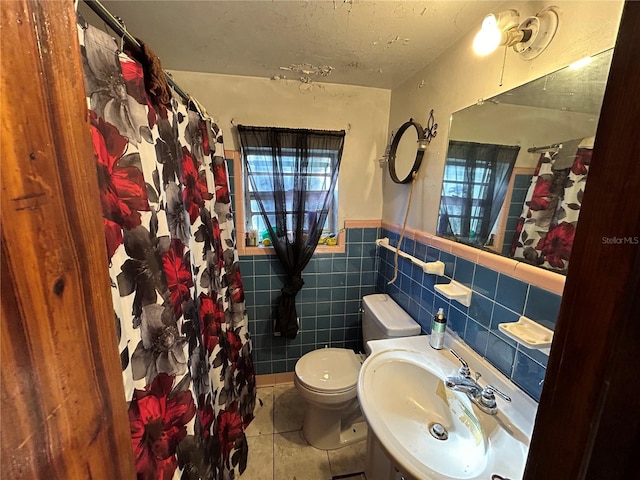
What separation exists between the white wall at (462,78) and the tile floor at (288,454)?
55.8 inches

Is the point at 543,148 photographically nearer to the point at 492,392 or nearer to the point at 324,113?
the point at 492,392

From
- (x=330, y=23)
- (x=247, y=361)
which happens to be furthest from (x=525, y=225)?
(x=247, y=361)

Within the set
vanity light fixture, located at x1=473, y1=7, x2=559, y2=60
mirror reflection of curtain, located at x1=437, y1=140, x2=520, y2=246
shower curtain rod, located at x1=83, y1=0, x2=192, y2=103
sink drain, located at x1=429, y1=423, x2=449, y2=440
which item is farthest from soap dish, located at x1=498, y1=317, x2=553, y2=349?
shower curtain rod, located at x1=83, y1=0, x2=192, y2=103

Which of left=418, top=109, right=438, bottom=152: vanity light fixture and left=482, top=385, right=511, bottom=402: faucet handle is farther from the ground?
left=418, top=109, right=438, bottom=152: vanity light fixture

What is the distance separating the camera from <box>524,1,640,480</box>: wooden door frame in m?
0.29

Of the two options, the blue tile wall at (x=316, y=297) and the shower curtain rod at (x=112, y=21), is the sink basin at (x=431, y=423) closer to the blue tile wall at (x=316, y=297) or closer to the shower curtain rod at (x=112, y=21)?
the blue tile wall at (x=316, y=297)

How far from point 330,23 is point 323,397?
72.6 inches

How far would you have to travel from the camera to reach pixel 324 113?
5.96ft

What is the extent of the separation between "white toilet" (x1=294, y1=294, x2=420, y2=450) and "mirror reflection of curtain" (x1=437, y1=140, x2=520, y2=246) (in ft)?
1.92

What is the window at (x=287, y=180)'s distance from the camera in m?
1.77

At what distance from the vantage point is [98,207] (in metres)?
0.36

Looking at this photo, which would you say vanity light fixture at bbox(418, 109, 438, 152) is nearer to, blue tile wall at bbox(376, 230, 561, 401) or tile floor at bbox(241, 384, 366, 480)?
blue tile wall at bbox(376, 230, 561, 401)

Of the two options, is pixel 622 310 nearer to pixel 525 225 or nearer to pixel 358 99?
pixel 525 225

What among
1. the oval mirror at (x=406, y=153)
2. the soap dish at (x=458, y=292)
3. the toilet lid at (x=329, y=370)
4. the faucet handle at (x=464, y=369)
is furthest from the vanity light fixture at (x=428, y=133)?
the toilet lid at (x=329, y=370)
